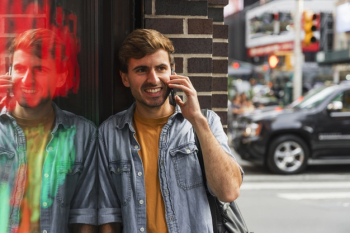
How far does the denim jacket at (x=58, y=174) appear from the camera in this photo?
2.21 meters

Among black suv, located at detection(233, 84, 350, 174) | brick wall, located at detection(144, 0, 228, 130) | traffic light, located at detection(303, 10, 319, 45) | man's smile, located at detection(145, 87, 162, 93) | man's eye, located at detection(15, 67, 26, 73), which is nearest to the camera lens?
man's eye, located at detection(15, 67, 26, 73)

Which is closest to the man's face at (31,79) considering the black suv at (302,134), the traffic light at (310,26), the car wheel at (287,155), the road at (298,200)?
the road at (298,200)

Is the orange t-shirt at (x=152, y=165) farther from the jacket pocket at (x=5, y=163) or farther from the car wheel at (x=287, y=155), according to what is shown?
the car wheel at (x=287, y=155)

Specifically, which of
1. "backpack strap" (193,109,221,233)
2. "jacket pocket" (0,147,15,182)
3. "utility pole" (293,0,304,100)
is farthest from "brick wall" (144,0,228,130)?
"utility pole" (293,0,304,100)

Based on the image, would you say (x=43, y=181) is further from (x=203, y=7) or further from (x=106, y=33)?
(x=203, y=7)

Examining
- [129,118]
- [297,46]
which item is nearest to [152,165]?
[129,118]

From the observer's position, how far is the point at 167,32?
115 inches

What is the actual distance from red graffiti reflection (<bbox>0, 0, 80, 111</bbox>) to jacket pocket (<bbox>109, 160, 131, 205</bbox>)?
0.45 meters

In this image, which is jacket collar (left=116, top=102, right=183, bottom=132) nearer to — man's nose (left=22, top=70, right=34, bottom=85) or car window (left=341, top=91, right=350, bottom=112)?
man's nose (left=22, top=70, right=34, bottom=85)

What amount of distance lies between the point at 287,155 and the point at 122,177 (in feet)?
28.9

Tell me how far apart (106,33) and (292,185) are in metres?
7.82

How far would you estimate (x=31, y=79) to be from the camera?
7.20 feet

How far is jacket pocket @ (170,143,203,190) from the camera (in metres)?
2.25

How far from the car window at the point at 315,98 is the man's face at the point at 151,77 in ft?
29.2
